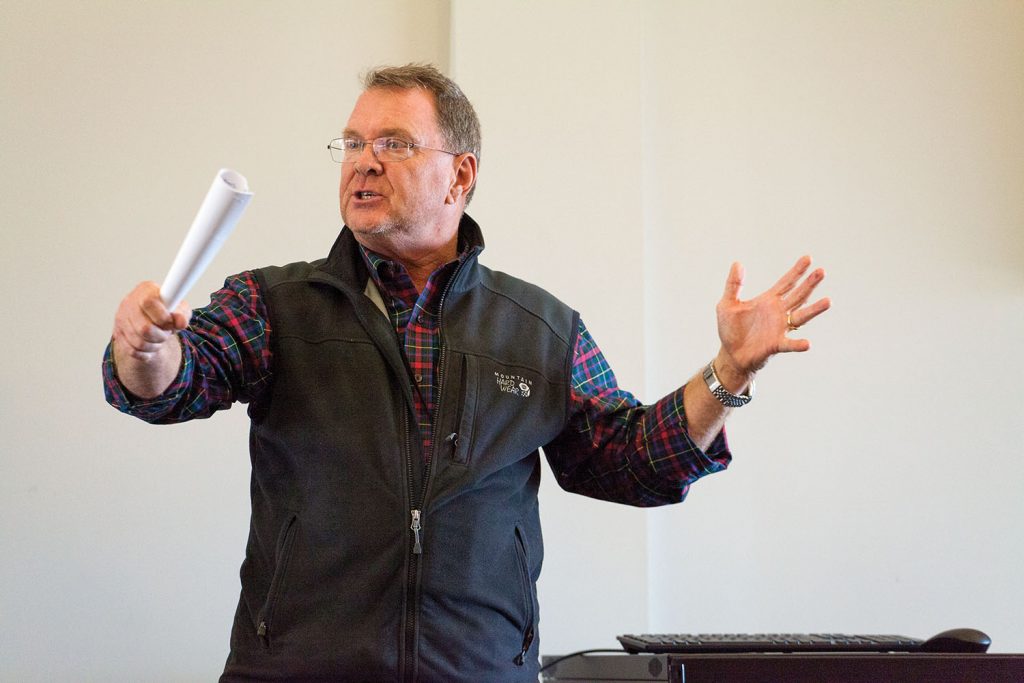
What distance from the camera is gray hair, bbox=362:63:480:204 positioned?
2.04 m

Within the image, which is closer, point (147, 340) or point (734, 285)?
point (147, 340)

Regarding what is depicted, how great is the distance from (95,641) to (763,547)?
1.62m

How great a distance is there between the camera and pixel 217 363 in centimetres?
172

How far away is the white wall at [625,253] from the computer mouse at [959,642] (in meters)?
1.01

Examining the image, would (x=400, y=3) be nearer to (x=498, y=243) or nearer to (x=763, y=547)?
(x=498, y=243)

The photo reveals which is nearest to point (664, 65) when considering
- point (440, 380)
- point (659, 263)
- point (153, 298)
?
point (659, 263)

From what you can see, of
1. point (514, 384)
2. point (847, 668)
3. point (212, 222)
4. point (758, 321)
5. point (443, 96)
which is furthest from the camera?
point (443, 96)

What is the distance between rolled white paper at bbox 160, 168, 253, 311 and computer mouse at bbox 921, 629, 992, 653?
122cm

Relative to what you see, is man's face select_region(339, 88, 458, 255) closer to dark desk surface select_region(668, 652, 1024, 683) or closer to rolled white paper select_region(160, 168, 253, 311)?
rolled white paper select_region(160, 168, 253, 311)

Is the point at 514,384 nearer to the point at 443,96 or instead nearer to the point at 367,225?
the point at 367,225

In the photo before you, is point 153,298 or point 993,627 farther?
point 993,627

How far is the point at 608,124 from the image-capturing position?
9.36ft

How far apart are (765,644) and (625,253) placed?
1.29 meters

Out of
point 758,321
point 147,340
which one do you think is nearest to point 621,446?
point 758,321
